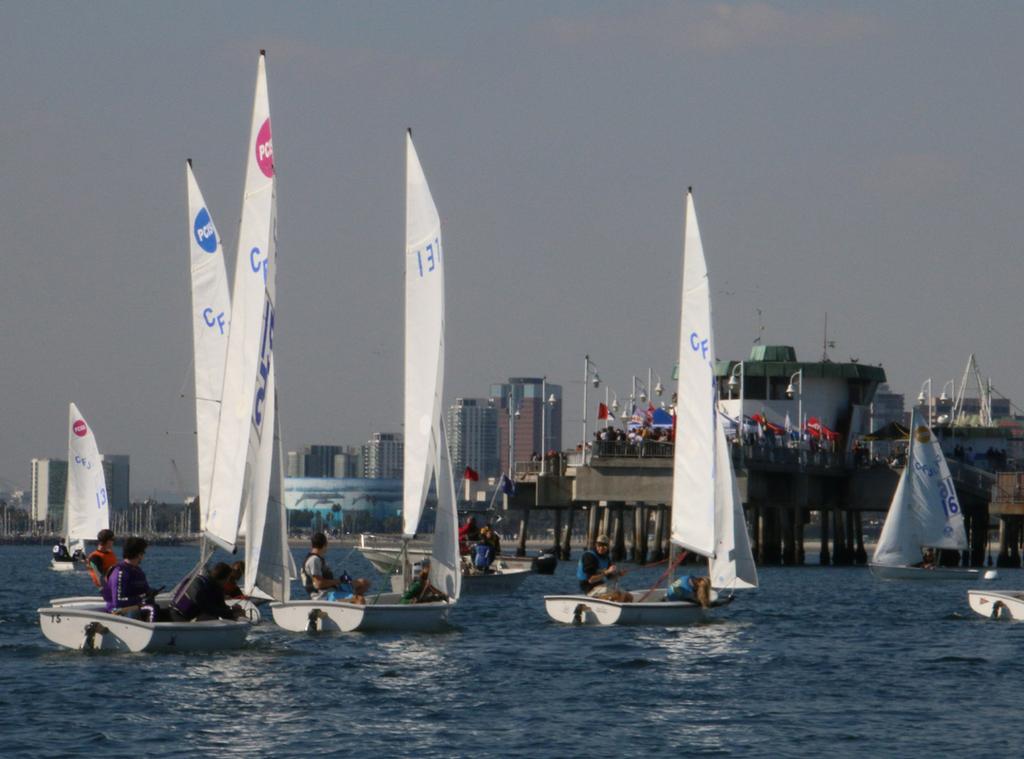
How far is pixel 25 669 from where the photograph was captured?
2983 centimetres

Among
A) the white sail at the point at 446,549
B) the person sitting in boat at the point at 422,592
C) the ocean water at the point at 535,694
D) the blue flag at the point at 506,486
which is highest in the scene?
the blue flag at the point at 506,486

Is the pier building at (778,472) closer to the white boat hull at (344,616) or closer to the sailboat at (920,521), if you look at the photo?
the sailboat at (920,521)

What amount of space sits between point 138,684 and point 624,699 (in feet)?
22.4

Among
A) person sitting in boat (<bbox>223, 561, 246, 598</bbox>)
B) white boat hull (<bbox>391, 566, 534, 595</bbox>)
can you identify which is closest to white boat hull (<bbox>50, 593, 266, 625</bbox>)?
person sitting in boat (<bbox>223, 561, 246, 598</bbox>)

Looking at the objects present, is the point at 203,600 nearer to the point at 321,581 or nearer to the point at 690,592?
the point at 321,581

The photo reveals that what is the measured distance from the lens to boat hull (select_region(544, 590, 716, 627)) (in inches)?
1512

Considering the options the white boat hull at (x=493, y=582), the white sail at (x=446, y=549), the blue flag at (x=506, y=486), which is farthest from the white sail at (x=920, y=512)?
the white sail at (x=446, y=549)

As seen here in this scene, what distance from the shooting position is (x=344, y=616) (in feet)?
115

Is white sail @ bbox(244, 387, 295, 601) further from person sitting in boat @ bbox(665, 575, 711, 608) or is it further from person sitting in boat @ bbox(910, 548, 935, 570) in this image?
person sitting in boat @ bbox(910, 548, 935, 570)

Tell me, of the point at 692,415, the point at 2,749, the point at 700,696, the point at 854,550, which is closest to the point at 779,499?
the point at 854,550

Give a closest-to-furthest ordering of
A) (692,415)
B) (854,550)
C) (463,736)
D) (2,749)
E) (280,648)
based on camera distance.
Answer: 1. (2,749)
2. (463,736)
3. (280,648)
4. (692,415)
5. (854,550)

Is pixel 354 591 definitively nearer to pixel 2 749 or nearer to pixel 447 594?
pixel 447 594

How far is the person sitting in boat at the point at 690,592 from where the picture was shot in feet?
130

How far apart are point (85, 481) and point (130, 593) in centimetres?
5153
